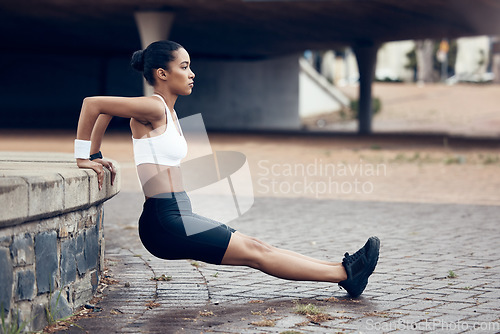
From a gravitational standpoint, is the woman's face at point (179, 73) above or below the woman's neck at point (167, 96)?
above

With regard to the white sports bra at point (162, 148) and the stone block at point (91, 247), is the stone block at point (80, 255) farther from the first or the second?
the white sports bra at point (162, 148)

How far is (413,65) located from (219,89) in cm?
3725

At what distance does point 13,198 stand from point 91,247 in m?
1.23

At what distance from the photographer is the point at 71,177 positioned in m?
4.13

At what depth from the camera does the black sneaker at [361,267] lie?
183 inches

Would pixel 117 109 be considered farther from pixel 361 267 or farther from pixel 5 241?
pixel 361 267

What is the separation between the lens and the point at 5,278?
354 cm

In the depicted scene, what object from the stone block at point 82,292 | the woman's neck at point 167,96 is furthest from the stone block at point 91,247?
the woman's neck at point 167,96

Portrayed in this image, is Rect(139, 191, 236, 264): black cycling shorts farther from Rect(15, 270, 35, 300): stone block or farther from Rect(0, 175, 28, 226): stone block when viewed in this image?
Rect(0, 175, 28, 226): stone block

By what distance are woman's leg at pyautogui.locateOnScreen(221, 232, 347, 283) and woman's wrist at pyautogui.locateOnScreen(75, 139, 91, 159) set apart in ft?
3.26

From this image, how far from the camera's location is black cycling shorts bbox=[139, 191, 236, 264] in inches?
170

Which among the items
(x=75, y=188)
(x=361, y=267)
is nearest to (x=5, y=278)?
(x=75, y=188)

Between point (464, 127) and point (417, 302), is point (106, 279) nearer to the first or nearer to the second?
point (417, 302)

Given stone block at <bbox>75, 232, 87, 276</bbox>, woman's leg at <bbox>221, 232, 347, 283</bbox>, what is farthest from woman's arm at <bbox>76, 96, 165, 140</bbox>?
woman's leg at <bbox>221, 232, 347, 283</bbox>
